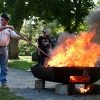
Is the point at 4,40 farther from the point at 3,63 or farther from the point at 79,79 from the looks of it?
the point at 79,79

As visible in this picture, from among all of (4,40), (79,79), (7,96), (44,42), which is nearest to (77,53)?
(79,79)

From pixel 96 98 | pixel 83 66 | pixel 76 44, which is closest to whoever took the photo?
pixel 96 98

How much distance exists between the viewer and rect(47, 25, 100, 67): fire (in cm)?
816

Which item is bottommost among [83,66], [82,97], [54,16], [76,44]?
[82,97]

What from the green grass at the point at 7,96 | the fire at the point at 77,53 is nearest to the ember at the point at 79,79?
the fire at the point at 77,53

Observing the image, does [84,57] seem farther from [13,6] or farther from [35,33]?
[35,33]

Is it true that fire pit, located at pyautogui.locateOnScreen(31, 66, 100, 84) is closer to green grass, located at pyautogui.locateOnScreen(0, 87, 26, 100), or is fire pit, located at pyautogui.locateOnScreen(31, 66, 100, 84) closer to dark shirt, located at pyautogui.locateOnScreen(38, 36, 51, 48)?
green grass, located at pyautogui.locateOnScreen(0, 87, 26, 100)

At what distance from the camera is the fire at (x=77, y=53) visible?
8.16m

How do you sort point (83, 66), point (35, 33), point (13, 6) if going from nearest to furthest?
point (83, 66) < point (13, 6) < point (35, 33)

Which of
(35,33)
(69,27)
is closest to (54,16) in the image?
(69,27)

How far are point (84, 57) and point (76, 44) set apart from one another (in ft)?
1.61

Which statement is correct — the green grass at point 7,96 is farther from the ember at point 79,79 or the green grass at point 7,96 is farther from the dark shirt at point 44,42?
the dark shirt at point 44,42

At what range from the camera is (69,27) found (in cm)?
2923

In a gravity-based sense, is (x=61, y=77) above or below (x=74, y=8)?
below
